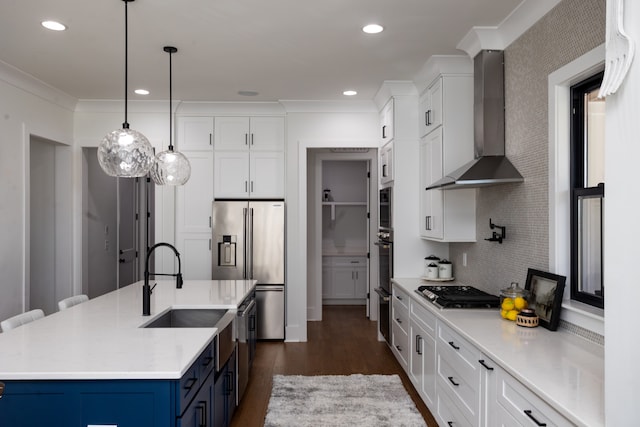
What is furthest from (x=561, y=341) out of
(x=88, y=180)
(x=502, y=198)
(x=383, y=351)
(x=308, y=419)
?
(x=88, y=180)

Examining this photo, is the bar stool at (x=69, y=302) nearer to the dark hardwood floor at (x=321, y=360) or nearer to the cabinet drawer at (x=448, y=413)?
the dark hardwood floor at (x=321, y=360)

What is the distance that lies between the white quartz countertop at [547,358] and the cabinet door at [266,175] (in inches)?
118

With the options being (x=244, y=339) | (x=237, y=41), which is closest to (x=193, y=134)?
(x=237, y=41)

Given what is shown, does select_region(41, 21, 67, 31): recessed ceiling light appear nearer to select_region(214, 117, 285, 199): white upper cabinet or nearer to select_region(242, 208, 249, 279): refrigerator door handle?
select_region(214, 117, 285, 199): white upper cabinet

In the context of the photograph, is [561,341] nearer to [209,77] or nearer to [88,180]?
[209,77]

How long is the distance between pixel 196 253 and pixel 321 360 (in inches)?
77.6

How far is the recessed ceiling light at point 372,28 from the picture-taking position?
10.6ft

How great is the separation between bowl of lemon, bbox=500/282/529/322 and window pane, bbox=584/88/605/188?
725mm

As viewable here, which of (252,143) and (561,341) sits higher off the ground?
(252,143)

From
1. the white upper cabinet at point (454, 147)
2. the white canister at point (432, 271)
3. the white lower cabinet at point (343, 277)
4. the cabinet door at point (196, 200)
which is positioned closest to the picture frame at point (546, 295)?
the white upper cabinet at point (454, 147)

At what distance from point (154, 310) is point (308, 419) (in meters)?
1.30

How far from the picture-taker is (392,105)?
4707 millimetres

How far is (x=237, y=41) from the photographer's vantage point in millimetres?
3518

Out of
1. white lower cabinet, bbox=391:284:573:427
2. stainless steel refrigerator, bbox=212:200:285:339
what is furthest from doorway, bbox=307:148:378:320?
white lower cabinet, bbox=391:284:573:427
